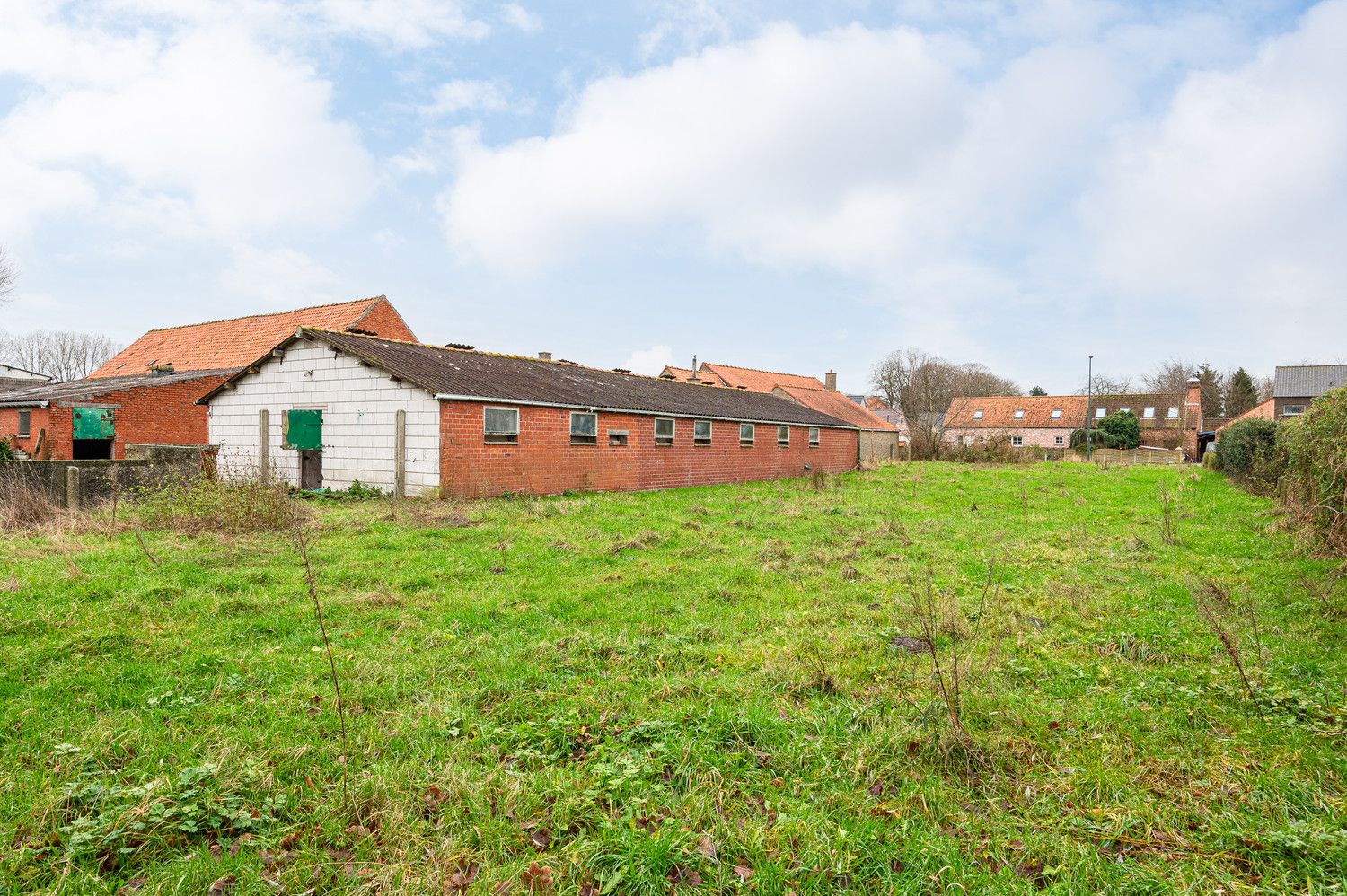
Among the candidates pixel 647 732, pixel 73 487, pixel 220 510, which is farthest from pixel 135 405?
pixel 647 732

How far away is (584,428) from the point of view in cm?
1775

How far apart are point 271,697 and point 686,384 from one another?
79.7ft

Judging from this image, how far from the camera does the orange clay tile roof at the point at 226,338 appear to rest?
92.3ft

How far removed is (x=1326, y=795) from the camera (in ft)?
11.0

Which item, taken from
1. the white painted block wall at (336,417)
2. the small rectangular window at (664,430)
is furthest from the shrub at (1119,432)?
the white painted block wall at (336,417)

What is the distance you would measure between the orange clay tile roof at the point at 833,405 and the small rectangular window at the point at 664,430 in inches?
848

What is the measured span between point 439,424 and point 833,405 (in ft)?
112

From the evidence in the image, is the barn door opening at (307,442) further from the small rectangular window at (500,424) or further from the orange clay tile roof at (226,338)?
the orange clay tile roof at (226,338)

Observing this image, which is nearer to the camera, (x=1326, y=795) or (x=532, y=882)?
(x=532, y=882)

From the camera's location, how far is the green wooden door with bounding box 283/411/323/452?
16.6 m

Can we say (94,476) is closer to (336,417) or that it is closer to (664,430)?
(336,417)

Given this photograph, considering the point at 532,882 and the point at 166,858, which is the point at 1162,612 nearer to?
the point at 532,882

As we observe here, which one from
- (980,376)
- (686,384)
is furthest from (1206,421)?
(686,384)

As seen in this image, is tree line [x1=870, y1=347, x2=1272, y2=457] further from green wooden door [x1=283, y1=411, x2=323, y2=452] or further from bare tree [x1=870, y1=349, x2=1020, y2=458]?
green wooden door [x1=283, y1=411, x2=323, y2=452]
